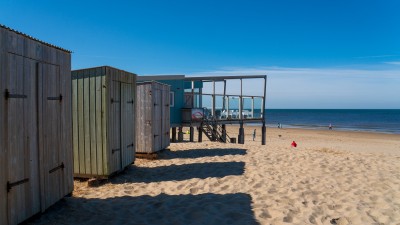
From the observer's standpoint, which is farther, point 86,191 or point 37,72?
point 86,191

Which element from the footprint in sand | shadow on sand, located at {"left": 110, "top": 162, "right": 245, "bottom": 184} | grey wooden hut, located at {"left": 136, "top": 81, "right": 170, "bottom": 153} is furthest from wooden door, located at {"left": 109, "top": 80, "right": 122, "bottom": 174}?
the footprint in sand

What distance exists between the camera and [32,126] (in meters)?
4.71

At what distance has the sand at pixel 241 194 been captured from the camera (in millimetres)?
5145

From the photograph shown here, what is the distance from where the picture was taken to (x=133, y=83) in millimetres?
9094

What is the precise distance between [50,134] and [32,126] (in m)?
0.53

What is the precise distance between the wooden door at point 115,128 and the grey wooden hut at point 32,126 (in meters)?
1.91

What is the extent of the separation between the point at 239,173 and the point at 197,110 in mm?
11880

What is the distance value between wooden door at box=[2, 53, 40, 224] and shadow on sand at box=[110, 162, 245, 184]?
3049 mm

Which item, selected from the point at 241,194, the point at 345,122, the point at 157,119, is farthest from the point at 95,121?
the point at 345,122

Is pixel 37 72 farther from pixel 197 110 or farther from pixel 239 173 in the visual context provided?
pixel 197 110

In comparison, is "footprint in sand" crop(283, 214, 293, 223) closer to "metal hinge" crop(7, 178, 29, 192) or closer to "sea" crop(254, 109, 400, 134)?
"metal hinge" crop(7, 178, 29, 192)

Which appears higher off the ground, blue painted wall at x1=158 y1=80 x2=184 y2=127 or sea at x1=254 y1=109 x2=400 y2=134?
blue painted wall at x1=158 y1=80 x2=184 y2=127

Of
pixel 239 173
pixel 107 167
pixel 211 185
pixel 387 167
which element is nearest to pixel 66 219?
pixel 107 167

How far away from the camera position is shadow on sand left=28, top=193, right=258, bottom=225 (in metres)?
4.98
